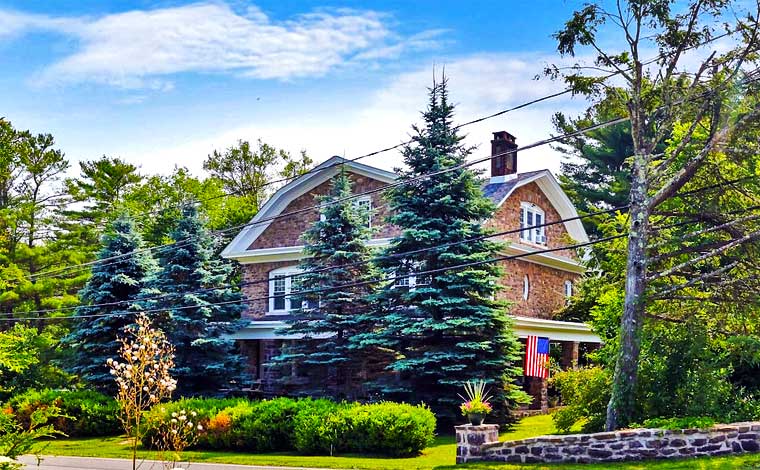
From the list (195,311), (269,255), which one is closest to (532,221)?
(269,255)

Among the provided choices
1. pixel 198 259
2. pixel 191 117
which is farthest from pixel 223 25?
pixel 198 259

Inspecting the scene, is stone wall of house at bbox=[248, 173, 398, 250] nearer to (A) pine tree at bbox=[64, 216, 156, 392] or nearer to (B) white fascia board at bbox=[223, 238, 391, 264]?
(B) white fascia board at bbox=[223, 238, 391, 264]

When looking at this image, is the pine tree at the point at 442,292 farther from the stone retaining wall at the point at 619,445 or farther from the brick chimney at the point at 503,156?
the stone retaining wall at the point at 619,445

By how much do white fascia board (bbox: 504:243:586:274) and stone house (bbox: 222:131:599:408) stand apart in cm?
5

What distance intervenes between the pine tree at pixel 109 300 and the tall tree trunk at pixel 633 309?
17.5 meters

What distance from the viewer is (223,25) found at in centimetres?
1341

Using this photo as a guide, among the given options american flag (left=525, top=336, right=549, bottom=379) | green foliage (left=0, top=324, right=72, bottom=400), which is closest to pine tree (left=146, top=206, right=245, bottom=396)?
green foliage (left=0, top=324, right=72, bottom=400)

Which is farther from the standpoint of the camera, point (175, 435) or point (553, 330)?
point (553, 330)

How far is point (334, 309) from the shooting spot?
2622 centimetres

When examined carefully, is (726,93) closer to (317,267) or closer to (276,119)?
(276,119)

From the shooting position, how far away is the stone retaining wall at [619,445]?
1450 cm

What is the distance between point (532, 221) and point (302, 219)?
8785 millimetres

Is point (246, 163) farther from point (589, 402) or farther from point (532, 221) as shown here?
point (589, 402)

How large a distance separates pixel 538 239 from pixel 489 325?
9.04 m
